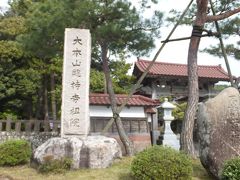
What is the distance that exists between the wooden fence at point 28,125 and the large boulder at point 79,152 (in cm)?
681

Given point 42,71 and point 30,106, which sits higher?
point 42,71

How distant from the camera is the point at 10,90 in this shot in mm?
19109

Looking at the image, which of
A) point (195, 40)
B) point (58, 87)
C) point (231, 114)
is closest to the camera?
point (231, 114)

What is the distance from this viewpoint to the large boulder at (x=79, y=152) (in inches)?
337

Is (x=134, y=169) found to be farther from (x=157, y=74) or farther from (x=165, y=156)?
(x=157, y=74)

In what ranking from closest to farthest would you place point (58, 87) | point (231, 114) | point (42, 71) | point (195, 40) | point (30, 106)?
point (231, 114) < point (195, 40) < point (42, 71) < point (58, 87) < point (30, 106)

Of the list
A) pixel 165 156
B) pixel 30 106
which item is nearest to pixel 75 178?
pixel 165 156

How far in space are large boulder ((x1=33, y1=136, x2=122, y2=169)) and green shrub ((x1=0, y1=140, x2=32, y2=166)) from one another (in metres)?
0.95

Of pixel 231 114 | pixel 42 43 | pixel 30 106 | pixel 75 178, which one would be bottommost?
pixel 75 178

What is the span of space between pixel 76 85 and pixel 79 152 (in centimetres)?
213

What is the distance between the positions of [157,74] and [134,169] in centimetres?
1679

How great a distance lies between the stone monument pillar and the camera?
954 cm

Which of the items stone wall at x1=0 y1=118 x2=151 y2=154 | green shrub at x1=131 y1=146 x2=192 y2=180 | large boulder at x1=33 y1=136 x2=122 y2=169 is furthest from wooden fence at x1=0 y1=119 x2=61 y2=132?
green shrub at x1=131 y1=146 x2=192 y2=180

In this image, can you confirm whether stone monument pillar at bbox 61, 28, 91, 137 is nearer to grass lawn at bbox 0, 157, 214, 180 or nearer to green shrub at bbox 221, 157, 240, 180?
grass lawn at bbox 0, 157, 214, 180
